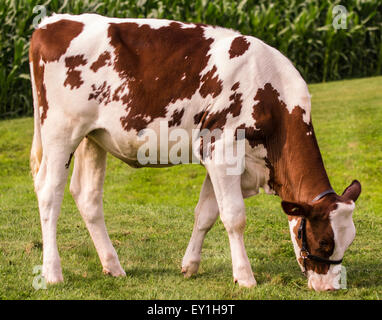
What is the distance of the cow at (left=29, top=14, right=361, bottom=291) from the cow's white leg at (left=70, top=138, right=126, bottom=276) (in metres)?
0.18

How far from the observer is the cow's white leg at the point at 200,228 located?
21.2ft

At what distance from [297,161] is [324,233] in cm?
60

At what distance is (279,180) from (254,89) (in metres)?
0.75

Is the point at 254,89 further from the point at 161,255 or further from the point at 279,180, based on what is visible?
the point at 161,255

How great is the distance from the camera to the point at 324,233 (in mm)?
5680

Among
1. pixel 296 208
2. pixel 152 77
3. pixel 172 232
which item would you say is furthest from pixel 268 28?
pixel 296 208

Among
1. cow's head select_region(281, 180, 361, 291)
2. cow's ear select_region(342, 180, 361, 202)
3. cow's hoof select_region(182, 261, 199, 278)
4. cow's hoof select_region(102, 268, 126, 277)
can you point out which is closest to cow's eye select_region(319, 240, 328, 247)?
cow's head select_region(281, 180, 361, 291)

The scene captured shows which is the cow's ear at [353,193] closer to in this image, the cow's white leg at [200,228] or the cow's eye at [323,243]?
the cow's eye at [323,243]

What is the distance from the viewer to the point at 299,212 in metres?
5.67

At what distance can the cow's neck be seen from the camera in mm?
5816

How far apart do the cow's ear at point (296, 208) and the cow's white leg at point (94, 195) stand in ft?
5.65

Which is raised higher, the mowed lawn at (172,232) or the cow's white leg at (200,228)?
the cow's white leg at (200,228)

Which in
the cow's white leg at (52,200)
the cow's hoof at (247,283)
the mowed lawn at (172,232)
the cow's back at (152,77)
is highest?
the cow's back at (152,77)

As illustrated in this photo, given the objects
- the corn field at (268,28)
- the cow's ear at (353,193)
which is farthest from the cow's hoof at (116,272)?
the corn field at (268,28)
